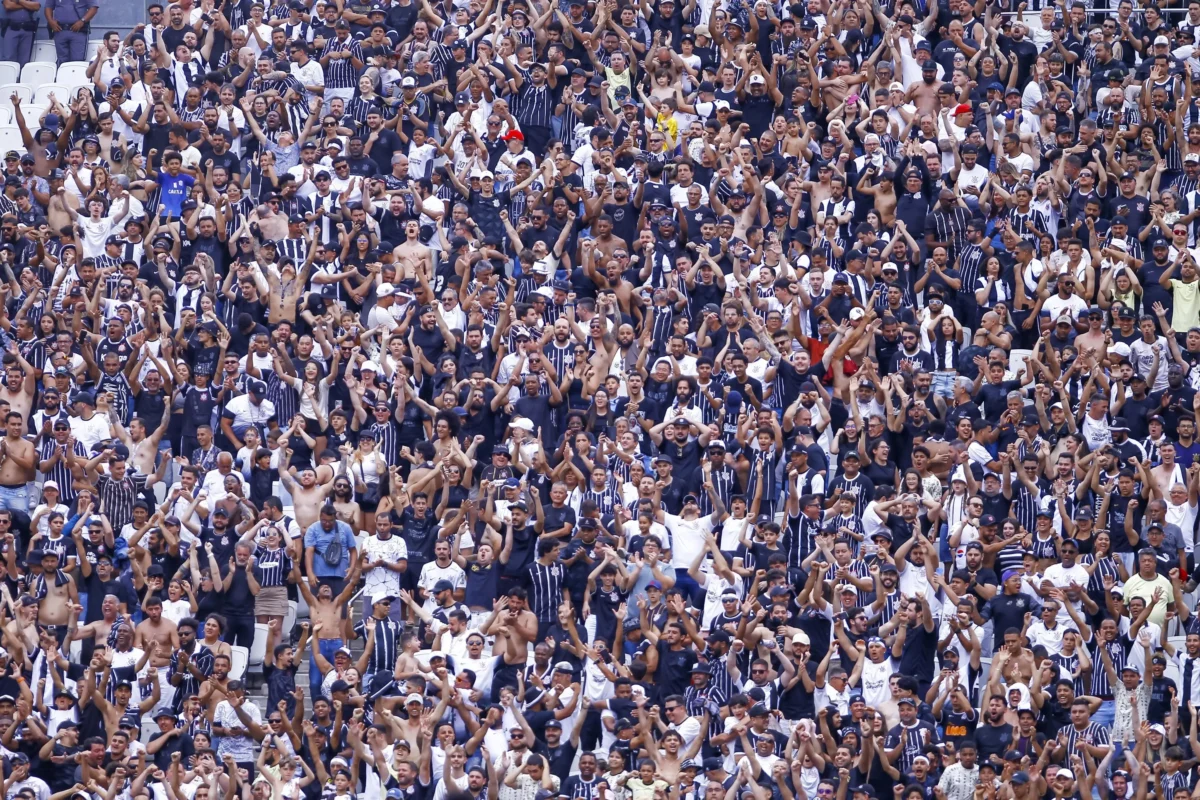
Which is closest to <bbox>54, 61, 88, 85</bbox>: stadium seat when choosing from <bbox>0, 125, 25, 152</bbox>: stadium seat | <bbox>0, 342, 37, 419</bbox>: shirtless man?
<bbox>0, 125, 25, 152</bbox>: stadium seat

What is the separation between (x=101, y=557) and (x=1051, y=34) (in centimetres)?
1326

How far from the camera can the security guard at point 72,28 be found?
3145 cm

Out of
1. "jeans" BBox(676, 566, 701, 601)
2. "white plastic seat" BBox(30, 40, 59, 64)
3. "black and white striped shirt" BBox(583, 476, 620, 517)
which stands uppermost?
"white plastic seat" BBox(30, 40, 59, 64)

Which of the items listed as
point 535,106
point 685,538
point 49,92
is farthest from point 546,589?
point 49,92

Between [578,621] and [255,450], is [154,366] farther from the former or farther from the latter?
[578,621]

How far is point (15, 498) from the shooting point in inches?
982

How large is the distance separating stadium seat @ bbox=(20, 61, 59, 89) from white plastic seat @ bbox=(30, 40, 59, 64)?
0.58 meters

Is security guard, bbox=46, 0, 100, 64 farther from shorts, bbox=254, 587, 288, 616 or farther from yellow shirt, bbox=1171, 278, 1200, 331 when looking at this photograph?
yellow shirt, bbox=1171, 278, 1200, 331

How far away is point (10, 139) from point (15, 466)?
6.52m

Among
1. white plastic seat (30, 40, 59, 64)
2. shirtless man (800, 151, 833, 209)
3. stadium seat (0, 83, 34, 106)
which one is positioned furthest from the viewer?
white plastic seat (30, 40, 59, 64)

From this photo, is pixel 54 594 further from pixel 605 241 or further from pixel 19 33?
pixel 19 33

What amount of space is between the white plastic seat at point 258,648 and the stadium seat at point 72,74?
9.47 m

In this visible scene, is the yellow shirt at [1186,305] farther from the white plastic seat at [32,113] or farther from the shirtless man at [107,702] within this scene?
the white plastic seat at [32,113]

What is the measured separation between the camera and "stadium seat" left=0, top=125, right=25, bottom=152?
3008 centimetres
